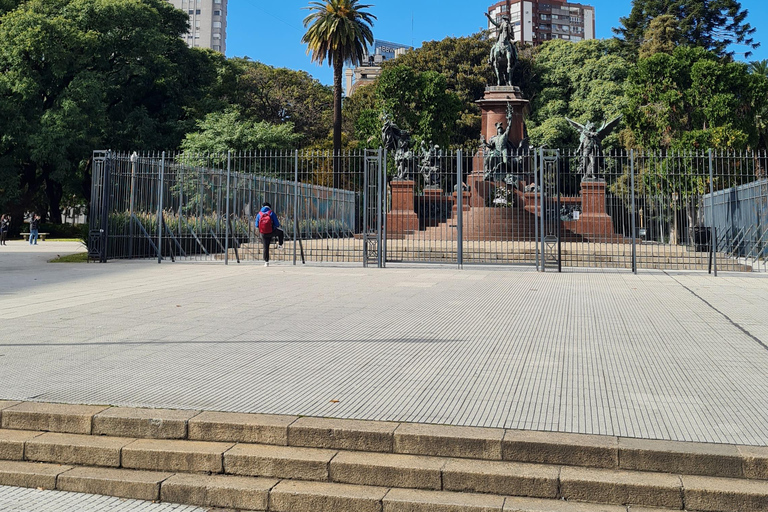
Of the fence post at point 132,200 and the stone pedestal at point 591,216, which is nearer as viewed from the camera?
the fence post at point 132,200

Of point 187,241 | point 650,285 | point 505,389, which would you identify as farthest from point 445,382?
point 187,241

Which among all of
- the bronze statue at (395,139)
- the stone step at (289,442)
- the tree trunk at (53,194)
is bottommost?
the stone step at (289,442)

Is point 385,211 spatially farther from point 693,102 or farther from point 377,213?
point 693,102

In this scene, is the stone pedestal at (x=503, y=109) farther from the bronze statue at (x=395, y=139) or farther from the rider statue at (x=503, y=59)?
the bronze statue at (x=395, y=139)

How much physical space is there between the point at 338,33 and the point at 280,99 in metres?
9.42

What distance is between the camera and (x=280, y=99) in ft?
154

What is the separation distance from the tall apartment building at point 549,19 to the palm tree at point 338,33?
90230 mm

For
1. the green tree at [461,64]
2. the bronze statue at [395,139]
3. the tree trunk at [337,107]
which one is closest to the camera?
the bronze statue at [395,139]

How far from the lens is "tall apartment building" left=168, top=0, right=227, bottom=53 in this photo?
11994 cm

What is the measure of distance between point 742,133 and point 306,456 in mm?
30390

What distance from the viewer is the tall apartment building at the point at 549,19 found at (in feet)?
409

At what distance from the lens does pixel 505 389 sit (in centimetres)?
474

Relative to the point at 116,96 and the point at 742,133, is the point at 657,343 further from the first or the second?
the point at 116,96

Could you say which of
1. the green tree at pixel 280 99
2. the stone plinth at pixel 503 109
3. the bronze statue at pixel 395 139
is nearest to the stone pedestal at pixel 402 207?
the bronze statue at pixel 395 139
